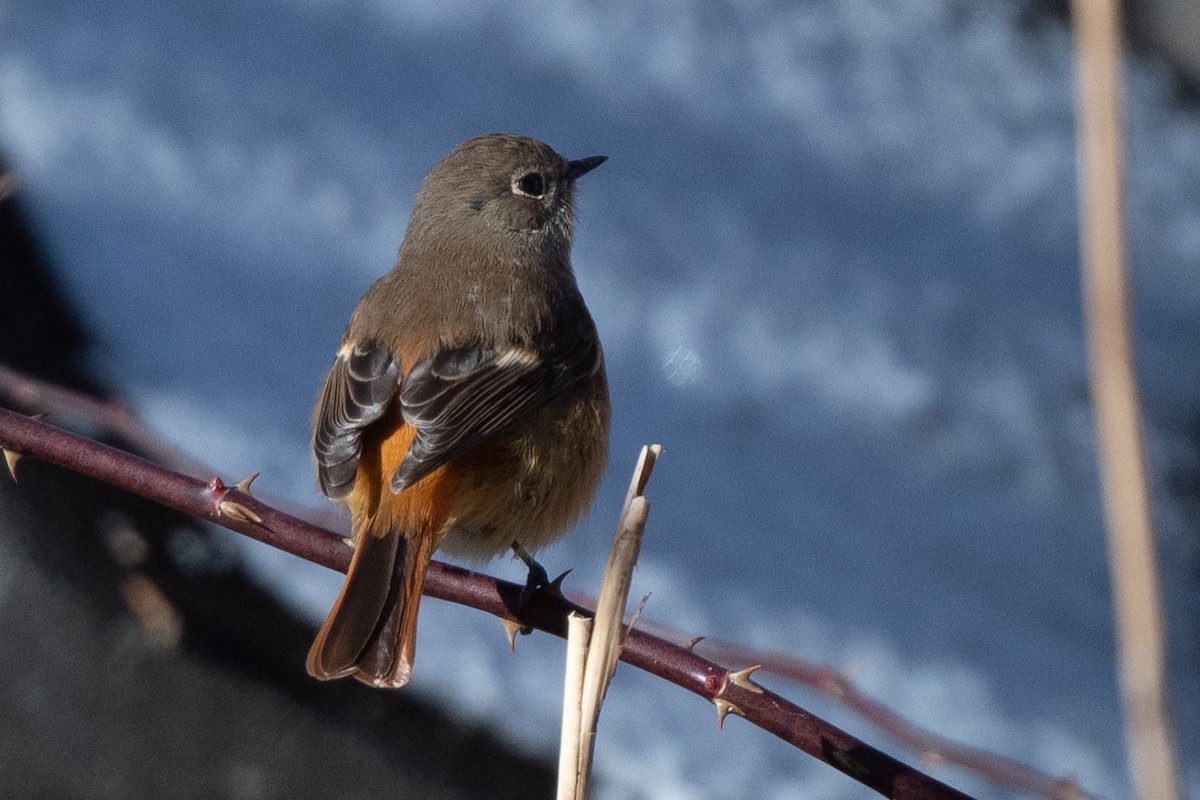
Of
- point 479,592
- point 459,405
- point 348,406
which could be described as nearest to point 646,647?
point 479,592

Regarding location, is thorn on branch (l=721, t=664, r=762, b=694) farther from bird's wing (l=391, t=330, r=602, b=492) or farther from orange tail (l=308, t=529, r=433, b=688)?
bird's wing (l=391, t=330, r=602, b=492)

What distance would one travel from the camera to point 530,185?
3357mm

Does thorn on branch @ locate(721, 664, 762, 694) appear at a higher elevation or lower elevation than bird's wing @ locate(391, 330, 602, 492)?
lower

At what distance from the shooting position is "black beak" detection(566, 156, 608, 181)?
329 cm

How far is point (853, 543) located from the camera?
329 cm

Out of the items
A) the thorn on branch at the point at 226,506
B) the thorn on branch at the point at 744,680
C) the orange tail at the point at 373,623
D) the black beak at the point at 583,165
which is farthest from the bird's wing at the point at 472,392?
the thorn on branch at the point at 744,680

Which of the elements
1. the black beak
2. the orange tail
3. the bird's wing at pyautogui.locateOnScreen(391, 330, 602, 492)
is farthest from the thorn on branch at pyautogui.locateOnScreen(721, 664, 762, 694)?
the black beak

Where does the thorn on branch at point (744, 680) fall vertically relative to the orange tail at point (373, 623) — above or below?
below

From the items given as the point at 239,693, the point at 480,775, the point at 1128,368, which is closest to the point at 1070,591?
the point at 480,775

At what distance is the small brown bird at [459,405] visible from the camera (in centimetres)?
212

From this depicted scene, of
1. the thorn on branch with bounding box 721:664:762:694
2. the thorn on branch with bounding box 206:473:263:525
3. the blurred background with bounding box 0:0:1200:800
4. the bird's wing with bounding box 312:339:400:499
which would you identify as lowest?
the thorn on branch with bounding box 721:664:762:694

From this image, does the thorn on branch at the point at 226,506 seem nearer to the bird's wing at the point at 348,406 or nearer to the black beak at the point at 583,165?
the bird's wing at the point at 348,406

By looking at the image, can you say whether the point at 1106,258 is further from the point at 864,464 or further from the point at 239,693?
the point at 239,693

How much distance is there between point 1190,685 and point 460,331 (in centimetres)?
191
